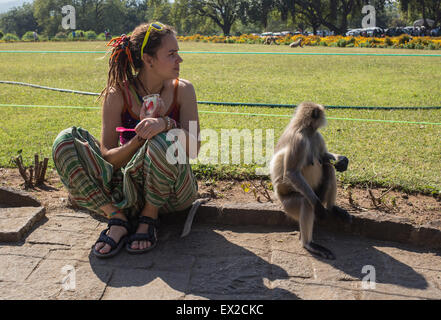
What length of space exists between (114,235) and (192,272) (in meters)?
0.66

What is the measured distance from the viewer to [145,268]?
2.92m

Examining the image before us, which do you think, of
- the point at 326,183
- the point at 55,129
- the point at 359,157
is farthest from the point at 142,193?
the point at 55,129

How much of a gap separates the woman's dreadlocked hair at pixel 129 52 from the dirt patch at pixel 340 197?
1.22 metres

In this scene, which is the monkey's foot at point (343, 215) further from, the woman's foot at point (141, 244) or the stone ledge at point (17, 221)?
the stone ledge at point (17, 221)

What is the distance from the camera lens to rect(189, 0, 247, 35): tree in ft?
185

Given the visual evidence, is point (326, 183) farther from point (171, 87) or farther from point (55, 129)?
point (55, 129)

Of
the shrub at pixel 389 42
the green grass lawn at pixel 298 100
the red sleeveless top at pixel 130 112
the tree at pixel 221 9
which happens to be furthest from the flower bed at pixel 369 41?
the tree at pixel 221 9

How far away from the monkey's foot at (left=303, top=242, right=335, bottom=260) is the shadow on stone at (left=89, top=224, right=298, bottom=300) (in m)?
0.32

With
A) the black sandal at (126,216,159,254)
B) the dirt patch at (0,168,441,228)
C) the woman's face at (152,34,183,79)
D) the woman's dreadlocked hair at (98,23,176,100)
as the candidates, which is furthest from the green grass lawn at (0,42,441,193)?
the black sandal at (126,216,159,254)

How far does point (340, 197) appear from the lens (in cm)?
392

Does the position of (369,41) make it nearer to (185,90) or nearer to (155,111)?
(185,90)

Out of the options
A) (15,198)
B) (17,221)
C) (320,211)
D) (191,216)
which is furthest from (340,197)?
(15,198)

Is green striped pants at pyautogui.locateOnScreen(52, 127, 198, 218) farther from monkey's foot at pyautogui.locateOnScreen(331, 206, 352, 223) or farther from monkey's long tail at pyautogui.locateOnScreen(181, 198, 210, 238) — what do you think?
monkey's foot at pyautogui.locateOnScreen(331, 206, 352, 223)

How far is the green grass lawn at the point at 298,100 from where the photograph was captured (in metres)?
4.71
